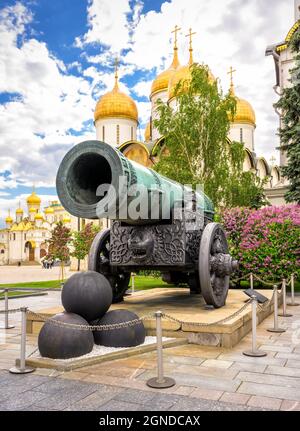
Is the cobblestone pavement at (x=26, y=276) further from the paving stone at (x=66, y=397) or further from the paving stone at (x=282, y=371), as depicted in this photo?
the paving stone at (x=282, y=371)

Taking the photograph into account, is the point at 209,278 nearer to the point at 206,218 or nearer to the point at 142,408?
the point at 206,218

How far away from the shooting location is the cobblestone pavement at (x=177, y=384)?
3.67 meters

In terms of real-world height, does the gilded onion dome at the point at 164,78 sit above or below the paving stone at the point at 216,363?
above

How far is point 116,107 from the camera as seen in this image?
3919cm

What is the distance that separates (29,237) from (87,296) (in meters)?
67.4

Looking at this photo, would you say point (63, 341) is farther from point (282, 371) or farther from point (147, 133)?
point (147, 133)

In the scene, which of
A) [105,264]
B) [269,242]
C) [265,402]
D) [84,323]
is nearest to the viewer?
[265,402]

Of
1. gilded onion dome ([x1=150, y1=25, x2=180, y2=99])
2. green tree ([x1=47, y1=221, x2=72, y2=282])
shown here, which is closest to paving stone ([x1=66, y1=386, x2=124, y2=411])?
green tree ([x1=47, y1=221, x2=72, y2=282])

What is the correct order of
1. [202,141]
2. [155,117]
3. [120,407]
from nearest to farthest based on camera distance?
[120,407] → [202,141] → [155,117]

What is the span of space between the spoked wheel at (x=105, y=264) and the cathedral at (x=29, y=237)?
58.3 meters

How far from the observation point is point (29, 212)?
76188 mm

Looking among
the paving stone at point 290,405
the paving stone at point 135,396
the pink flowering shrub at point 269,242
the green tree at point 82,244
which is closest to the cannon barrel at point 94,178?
the paving stone at point 135,396

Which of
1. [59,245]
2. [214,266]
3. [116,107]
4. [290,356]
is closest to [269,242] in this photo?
[214,266]

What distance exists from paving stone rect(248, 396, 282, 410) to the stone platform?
6.18 ft
